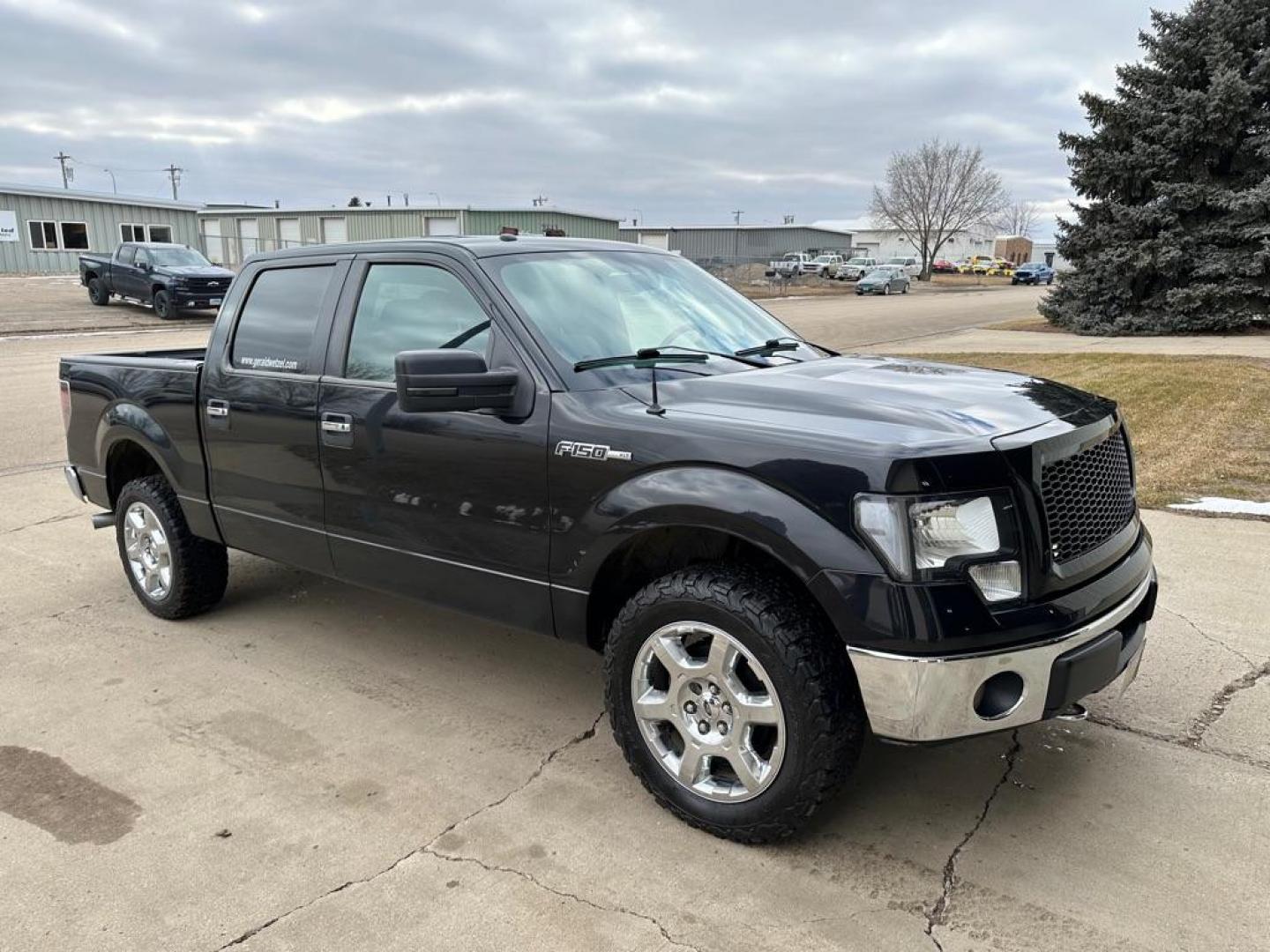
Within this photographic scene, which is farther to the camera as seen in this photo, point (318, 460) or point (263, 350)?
point (263, 350)

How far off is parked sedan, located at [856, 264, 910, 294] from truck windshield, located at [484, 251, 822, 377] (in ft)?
146

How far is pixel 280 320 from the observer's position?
436cm

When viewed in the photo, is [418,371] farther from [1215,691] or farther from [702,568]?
[1215,691]

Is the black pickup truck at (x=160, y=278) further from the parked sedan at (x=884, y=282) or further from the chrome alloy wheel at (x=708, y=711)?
the parked sedan at (x=884, y=282)

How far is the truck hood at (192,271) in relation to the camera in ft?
80.9

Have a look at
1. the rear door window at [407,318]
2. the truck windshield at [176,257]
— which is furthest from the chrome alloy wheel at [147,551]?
the truck windshield at [176,257]

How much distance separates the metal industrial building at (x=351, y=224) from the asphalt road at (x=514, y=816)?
40401 mm

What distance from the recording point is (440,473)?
11.7 ft

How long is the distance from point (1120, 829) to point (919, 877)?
0.73 m

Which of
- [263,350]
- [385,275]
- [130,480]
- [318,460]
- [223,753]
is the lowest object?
[223,753]

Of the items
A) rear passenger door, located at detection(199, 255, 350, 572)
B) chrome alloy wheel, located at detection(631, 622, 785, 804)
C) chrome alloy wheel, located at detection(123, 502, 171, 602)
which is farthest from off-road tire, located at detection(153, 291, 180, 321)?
chrome alloy wheel, located at detection(631, 622, 785, 804)

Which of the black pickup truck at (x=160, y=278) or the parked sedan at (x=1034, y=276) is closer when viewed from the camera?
the black pickup truck at (x=160, y=278)

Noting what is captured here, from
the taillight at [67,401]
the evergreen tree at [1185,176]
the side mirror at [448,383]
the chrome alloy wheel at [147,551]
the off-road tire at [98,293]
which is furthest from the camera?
the off-road tire at [98,293]

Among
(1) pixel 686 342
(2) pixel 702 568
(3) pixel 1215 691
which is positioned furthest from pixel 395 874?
(3) pixel 1215 691
